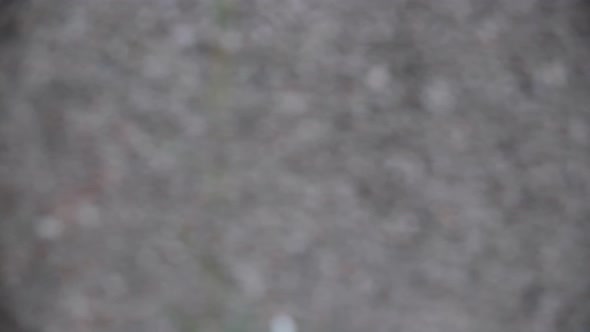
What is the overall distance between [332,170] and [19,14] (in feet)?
1.76

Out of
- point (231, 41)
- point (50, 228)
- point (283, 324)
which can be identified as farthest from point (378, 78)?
point (50, 228)

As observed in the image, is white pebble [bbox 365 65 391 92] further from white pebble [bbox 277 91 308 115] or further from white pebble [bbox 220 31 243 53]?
white pebble [bbox 220 31 243 53]

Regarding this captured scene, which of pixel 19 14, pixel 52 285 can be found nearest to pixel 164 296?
pixel 52 285

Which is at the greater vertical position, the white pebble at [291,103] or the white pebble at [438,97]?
the white pebble at [291,103]

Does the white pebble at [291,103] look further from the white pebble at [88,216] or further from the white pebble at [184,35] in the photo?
the white pebble at [88,216]

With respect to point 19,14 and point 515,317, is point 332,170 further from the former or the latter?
point 19,14

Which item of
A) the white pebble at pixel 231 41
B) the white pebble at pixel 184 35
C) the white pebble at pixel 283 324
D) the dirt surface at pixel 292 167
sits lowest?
the white pebble at pixel 283 324

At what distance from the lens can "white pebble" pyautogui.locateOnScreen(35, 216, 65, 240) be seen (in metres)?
1.19

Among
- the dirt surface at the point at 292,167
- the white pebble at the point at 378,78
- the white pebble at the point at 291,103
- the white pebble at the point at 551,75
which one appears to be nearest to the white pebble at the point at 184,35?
the dirt surface at the point at 292,167

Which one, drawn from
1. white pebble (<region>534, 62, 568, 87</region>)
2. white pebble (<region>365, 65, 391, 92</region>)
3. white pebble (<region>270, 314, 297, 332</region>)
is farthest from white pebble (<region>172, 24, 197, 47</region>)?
white pebble (<region>534, 62, 568, 87</region>)

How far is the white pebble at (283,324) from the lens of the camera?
1.19 m

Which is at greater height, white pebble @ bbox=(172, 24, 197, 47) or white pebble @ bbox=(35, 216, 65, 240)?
white pebble @ bbox=(172, 24, 197, 47)

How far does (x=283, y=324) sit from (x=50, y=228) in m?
0.37

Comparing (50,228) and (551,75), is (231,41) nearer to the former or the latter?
(50,228)
